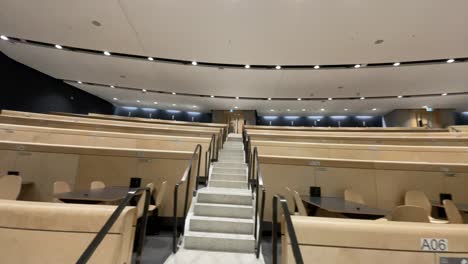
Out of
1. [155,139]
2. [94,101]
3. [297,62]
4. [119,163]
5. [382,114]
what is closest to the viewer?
[119,163]

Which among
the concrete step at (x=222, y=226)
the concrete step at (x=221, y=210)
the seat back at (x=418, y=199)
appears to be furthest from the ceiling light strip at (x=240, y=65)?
the concrete step at (x=222, y=226)

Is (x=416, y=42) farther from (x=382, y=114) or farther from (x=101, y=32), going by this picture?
(x=382, y=114)

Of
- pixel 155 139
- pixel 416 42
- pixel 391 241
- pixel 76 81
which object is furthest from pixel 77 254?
pixel 76 81

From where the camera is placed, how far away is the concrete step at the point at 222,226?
3275mm

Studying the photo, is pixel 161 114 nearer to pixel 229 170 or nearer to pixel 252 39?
pixel 252 39

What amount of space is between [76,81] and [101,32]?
20.1 ft

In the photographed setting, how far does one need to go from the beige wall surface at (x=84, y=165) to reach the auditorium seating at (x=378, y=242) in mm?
3032

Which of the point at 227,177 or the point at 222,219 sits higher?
the point at 227,177

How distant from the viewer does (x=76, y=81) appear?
35.3ft

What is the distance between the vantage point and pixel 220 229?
3297 millimetres

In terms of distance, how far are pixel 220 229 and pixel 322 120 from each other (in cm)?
1627

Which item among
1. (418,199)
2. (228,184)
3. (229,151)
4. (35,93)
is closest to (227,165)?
(228,184)

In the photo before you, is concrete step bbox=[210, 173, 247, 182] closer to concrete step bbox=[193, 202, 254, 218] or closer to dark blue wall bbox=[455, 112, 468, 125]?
concrete step bbox=[193, 202, 254, 218]

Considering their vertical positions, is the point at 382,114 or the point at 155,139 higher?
the point at 382,114
